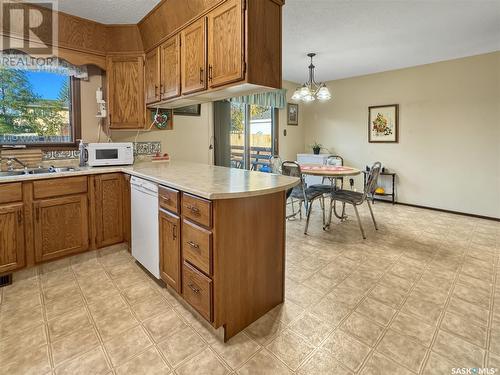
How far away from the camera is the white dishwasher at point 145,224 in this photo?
2189 millimetres

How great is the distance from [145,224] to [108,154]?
3.43 ft

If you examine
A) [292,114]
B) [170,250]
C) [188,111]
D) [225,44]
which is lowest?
[170,250]

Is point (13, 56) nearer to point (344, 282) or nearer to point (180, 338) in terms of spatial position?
point (180, 338)

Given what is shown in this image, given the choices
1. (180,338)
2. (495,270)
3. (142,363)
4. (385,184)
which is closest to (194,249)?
(180,338)

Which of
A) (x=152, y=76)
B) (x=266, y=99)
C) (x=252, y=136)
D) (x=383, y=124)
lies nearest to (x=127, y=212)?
(x=152, y=76)

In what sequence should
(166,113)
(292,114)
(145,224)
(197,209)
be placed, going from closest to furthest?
(197,209) < (145,224) < (166,113) < (292,114)

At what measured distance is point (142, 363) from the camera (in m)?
1.47

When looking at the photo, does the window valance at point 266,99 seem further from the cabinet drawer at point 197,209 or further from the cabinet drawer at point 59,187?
the cabinet drawer at point 197,209

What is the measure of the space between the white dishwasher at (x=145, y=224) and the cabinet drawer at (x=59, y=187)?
48 cm

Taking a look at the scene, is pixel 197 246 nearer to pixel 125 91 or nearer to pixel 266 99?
pixel 125 91

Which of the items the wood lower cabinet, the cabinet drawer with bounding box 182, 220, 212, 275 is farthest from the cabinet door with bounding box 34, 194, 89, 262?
the cabinet drawer with bounding box 182, 220, 212, 275

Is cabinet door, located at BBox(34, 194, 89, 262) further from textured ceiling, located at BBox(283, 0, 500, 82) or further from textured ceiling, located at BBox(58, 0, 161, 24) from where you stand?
textured ceiling, located at BBox(283, 0, 500, 82)

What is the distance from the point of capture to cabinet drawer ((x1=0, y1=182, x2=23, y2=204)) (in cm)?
220

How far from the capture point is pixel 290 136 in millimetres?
6074
